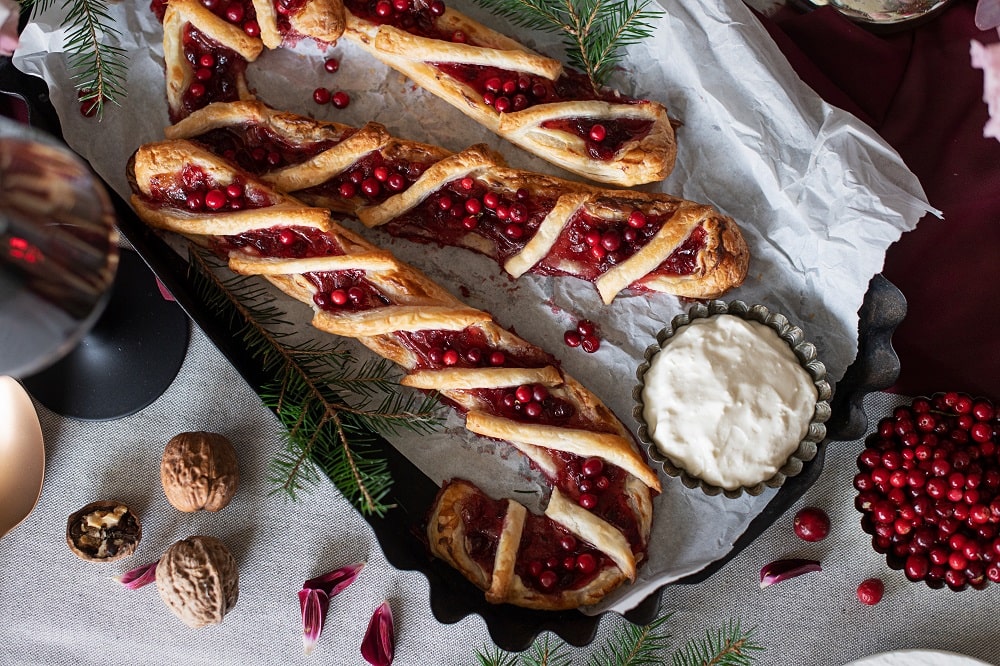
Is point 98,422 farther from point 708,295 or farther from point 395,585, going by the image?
point 708,295

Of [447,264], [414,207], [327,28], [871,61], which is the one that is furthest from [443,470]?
[871,61]

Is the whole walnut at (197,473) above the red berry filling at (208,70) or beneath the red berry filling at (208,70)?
beneath

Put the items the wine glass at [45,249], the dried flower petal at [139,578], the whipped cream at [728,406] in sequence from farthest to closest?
1. the dried flower petal at [139,578]
2. the whipped cream at [728,406]
3. the wine glass at [45,249]

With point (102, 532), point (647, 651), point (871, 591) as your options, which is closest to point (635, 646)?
point (647, 651)

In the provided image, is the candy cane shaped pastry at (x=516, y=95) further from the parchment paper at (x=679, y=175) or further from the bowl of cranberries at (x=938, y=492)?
the bowl of cranberries at (x=938, y=492)

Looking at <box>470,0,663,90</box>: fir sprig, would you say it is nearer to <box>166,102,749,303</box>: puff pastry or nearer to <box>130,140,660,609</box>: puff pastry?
<box>166,102,749,303</box>: puff pastry

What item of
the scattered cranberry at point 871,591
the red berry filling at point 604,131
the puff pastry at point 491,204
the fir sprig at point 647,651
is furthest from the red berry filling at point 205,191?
the scattered cranberry at point 871,591
